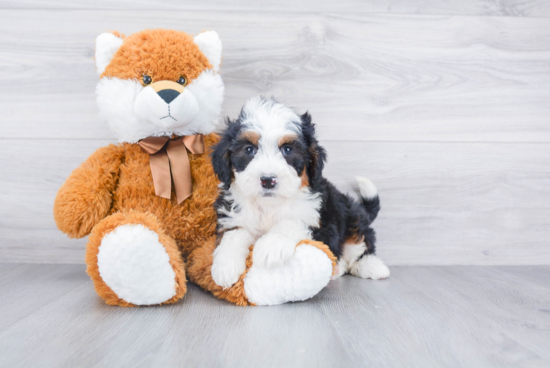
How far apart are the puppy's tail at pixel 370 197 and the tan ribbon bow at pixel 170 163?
80cm

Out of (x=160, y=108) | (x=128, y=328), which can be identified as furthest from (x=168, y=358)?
(x=160, y=108)

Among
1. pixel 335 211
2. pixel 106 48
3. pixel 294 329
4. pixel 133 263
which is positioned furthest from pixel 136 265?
pixel 106 48

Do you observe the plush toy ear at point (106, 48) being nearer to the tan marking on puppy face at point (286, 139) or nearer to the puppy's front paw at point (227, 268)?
the tan marking on puppy face at point (286, 139)

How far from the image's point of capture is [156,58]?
1530 mm

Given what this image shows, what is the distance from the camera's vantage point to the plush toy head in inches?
59.1

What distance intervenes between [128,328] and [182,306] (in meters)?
0.23

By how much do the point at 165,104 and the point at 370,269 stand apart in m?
1.12

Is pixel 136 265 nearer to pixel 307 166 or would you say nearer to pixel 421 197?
pixel 307 166

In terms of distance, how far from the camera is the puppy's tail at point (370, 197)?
1.92 m

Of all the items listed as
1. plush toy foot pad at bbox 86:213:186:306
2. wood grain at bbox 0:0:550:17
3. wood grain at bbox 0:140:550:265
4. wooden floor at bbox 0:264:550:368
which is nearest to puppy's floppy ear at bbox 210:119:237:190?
plush toy foot pad at bbox 86:213:186:306

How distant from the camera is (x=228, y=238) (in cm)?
145

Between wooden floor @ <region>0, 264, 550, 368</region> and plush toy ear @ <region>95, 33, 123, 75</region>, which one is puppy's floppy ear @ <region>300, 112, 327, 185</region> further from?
plush toy ear @ <region>95, 33, 123, 75</region>

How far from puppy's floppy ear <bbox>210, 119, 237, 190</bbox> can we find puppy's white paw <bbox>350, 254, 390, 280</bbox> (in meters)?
0.77

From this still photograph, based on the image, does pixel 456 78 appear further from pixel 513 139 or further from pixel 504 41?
pixel 513 139
